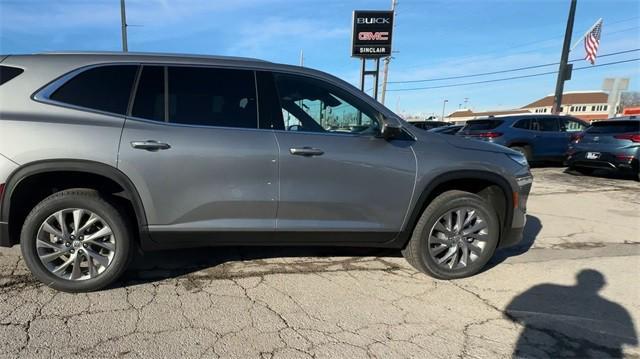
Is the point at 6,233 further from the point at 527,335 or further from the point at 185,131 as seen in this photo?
the point at 527,335

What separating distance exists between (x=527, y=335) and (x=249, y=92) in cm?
278

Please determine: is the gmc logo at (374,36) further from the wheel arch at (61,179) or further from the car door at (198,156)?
the wheel arch at (61,179)

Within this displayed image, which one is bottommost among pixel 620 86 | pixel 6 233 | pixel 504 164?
pixel 6 233

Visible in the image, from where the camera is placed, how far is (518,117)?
1228cm

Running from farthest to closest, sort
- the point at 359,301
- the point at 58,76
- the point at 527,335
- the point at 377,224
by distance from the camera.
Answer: the point at 377,224 < the point at 359,301 < the point at 58,76 < the point at 527,335

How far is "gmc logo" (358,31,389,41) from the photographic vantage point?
22.1m

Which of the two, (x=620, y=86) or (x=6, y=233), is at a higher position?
(x=620, y=86)

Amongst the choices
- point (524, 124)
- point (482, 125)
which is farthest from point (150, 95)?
point (524, 124)

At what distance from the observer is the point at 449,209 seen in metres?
3.72

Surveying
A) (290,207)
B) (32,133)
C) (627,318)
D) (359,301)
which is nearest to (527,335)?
(627,318)

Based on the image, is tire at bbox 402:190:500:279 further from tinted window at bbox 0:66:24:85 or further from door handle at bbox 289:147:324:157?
tinted window at bbox 0:66:24:85

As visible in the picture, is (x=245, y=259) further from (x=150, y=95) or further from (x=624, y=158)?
(x=624, y=158)

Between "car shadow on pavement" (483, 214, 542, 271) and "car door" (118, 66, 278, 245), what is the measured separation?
8.14ft

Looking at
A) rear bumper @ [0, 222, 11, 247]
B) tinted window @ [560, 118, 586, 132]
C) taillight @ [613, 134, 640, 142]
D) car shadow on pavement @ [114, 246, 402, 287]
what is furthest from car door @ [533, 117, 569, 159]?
rear bumper @ [0, 222, 11, 247]
